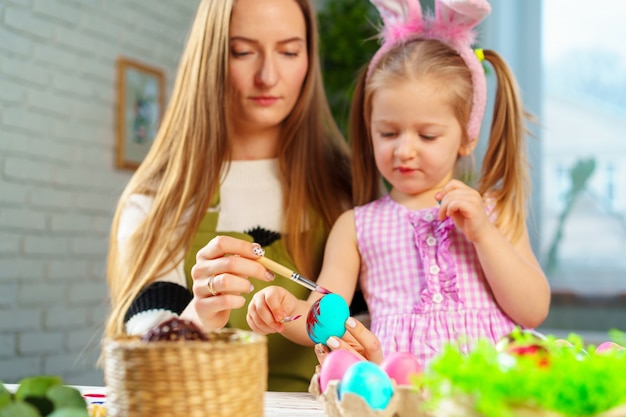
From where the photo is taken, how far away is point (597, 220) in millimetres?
3490

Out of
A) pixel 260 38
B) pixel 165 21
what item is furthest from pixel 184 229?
pixel 165 21

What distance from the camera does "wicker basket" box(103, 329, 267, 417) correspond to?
1.98 ft

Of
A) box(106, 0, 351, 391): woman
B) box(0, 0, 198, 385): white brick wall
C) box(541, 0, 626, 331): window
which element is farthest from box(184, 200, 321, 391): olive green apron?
box(541, 0, 626, 331): window

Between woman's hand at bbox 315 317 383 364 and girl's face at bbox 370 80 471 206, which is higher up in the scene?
girl's face at bbox 370 80 471 206

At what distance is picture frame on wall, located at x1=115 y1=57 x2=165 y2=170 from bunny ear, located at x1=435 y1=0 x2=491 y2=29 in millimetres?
2194

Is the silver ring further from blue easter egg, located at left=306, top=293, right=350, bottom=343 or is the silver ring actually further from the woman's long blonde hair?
the woman's long blonde hair

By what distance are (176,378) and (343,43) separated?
323 cm

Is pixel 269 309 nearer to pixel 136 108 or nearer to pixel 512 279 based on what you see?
pixel 512 279

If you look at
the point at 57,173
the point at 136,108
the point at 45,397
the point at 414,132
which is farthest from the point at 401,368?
the point at 136,108

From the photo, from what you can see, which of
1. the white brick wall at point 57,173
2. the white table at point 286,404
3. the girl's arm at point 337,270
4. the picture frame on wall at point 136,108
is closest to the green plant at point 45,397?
the white table at point 286,404

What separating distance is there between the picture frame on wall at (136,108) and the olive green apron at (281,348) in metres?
1.92

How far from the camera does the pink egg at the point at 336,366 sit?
77 centimetres

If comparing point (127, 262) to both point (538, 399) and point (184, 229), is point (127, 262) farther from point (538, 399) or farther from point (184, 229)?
point (538, 399)

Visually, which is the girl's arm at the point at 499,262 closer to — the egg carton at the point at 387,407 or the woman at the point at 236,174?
the woman at the point at 236,174
